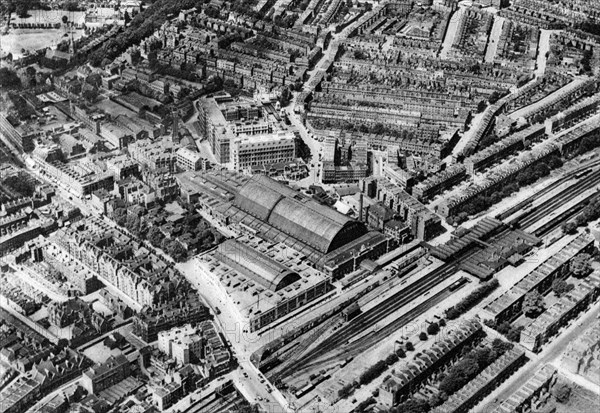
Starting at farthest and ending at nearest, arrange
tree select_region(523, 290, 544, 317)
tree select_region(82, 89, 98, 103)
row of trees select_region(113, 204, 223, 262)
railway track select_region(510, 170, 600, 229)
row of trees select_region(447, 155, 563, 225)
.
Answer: tree select_region(82, 89, 98, 103) < row of trees select_region(447, 155, 563, 225) < railway track select_region(510, 170, 600, 229) < row of trees select_region(113, 204, 223, 262) < tree select_region(523, 290, 544, 317)

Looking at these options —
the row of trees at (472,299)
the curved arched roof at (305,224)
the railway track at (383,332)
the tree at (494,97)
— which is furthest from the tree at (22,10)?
the row of trees at (472,299)

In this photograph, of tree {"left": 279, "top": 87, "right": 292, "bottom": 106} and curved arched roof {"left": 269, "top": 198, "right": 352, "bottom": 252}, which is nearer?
curved arched roof {"left": 269, "top": 198, "right": 352, "bottom": 252}

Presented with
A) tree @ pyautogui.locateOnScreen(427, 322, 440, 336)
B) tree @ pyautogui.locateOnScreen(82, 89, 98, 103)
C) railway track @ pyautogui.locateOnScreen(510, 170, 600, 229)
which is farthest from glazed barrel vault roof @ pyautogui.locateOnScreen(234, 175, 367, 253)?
tree @ pyautogui.locateOnScreen(82, 89, 98, 103)

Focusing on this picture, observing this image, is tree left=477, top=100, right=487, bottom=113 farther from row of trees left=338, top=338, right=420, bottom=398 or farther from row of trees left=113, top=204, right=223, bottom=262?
row of trees left=338, top=338, right=420, bottom=398

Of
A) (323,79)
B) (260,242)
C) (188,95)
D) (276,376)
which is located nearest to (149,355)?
(276,376)

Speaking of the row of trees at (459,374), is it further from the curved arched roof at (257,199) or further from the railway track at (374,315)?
the curved arched roof at (257,199)
